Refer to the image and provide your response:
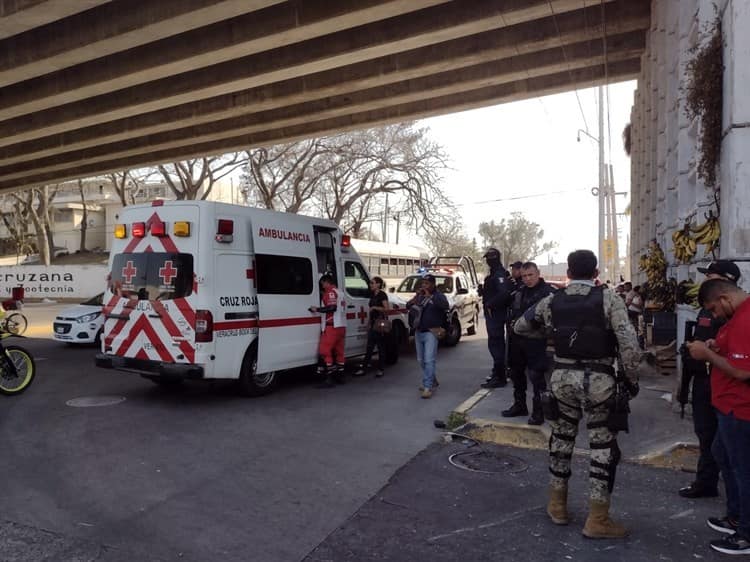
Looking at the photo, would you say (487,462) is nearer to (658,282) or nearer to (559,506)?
(559,506)

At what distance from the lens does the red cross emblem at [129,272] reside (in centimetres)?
784

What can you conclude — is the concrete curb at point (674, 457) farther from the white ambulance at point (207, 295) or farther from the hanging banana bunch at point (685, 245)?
the white ambulance at point (207, 295)

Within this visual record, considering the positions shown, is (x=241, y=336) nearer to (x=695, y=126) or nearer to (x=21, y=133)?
(x=695, y=126)

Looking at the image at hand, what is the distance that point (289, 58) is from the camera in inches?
481

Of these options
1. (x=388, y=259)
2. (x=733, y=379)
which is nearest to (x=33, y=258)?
(x=388, y=259)

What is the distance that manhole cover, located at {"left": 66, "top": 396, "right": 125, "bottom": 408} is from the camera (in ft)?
25.4

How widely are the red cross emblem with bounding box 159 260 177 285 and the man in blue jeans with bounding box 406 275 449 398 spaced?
3271 mm

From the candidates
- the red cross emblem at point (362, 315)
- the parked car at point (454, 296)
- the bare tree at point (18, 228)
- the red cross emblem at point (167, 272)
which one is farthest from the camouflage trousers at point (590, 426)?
the bare tree at point (18, 228)

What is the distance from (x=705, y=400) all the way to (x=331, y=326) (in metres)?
5.53

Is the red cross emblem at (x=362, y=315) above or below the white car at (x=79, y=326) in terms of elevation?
above

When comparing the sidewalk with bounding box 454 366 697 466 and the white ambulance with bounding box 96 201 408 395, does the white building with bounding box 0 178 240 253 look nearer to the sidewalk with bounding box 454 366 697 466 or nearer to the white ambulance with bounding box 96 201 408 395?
the white ambulance with bounding box 96 201 408 395

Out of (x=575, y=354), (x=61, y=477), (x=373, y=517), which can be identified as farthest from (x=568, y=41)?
(x=61, y=477)

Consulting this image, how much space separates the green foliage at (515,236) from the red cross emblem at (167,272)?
78.2m

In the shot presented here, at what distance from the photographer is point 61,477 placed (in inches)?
199
